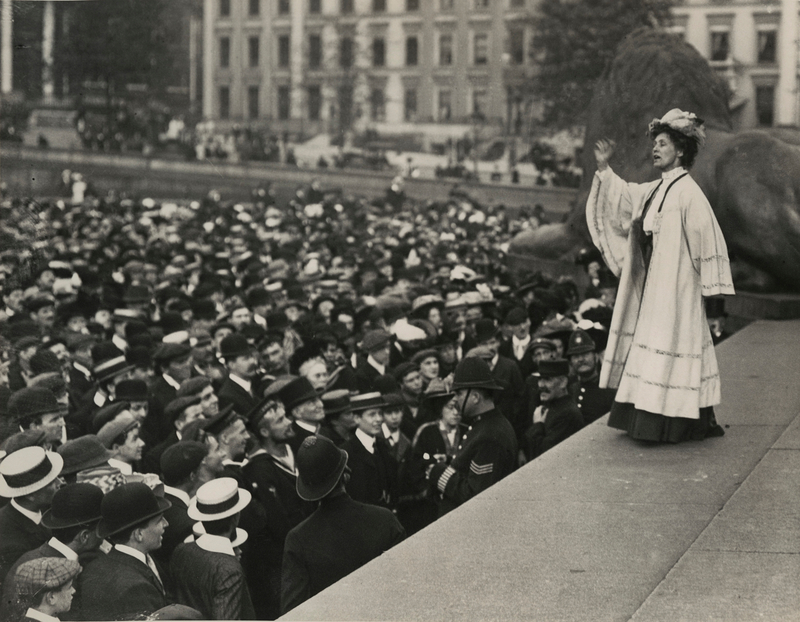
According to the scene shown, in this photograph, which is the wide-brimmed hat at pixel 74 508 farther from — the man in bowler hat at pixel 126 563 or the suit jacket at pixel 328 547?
the suit jacket at pixel 328 547

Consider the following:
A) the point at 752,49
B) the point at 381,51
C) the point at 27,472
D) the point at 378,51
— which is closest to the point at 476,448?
the point at 27,472

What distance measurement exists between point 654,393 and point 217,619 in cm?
283

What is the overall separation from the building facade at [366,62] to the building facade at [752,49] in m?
9.27

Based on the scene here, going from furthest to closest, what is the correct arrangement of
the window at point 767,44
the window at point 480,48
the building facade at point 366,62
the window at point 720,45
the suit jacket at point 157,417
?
the window at point 480,48 → the building facade at point 366,62 → the window at point 720,45 → the window at point 767,44 → the suit jacket at point 157,417

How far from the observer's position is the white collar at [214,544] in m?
5.12

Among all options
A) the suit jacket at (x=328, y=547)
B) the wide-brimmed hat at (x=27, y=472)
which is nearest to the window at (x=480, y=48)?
the wide-brimmed hat at (x=27, y=472)

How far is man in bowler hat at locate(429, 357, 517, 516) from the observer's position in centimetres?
660

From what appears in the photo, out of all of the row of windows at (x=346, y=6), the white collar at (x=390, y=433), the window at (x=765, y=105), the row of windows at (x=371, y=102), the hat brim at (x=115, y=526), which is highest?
the row of windows at (x=346, y=6)

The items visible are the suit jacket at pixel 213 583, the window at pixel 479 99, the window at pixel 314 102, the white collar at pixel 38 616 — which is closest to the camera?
the white collar at pixel 38 616

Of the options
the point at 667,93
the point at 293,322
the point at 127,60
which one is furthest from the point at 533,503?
the point at 127,60

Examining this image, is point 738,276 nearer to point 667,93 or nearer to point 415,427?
point 667,93

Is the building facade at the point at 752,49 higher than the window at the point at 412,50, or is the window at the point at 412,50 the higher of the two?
the window at the point at 412,50

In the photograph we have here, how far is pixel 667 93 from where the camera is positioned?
48.0 ft

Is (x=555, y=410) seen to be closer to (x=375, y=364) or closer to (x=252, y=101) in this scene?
(x=375, y=364)
